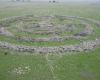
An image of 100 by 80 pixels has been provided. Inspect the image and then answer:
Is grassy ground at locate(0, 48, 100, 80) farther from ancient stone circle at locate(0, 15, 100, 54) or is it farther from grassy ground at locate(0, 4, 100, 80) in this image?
ancient stone circle at locate(0, 15, 100, 54)

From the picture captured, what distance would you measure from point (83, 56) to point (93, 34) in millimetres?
14717

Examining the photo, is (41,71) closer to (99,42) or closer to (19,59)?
(19,59)

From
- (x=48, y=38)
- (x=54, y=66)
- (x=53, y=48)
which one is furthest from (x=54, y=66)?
(x=48, y=38)

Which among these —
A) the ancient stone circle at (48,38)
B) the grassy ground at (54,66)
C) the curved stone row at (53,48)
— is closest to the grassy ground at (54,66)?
the grassy ground at (54,66)

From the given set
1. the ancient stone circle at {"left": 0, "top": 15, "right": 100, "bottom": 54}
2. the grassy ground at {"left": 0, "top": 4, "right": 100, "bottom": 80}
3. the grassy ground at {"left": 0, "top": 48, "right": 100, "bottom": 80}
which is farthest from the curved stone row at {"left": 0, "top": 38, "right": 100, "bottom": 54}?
the grassy ground at {"left": 0, "top": 48, "right": 100, "bottom": 80}

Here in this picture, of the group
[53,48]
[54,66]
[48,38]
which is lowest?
[54,66]

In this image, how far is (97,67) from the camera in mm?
30625

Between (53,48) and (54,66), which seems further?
(53,48)

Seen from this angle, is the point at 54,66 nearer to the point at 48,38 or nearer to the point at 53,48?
the point at 53,48

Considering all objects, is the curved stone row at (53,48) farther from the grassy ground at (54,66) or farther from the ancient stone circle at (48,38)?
the grassy ground at (54,66)

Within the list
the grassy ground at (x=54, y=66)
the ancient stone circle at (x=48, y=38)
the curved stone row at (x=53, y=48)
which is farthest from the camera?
the ancient stone circle at (x=48, y=38)

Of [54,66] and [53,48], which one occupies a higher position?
[53,48]

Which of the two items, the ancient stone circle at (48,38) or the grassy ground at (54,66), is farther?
the ancient stone circle at (48,38)

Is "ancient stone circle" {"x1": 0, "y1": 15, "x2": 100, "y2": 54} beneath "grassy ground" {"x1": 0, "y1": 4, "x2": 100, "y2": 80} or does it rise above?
above
